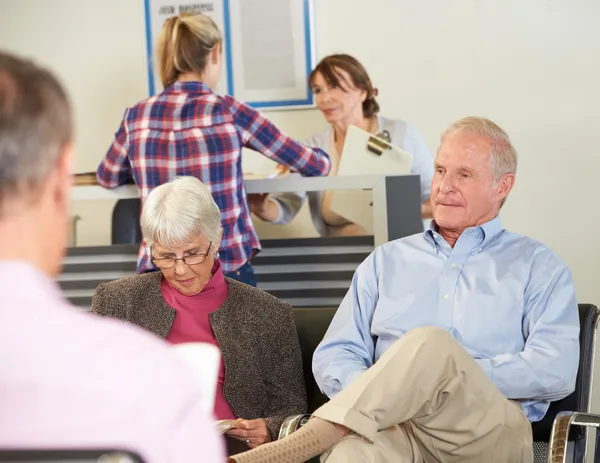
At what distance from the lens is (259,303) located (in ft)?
8.75

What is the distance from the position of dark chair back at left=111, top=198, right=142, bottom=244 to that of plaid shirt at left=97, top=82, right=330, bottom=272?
0.37 m

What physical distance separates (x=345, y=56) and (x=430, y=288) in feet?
6.26

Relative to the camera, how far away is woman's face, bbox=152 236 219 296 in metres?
2.65

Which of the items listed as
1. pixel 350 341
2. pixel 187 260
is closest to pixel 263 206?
pixel 187 260

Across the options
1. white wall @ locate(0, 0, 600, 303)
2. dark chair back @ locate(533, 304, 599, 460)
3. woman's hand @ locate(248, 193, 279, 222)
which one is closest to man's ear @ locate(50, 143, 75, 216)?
dark chair back @ locate(533, 304, 599, 460)

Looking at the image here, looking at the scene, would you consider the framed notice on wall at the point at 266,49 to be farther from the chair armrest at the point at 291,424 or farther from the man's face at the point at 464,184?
the chair armrest at the point at 291,424

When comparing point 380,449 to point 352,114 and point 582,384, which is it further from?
point 352,114

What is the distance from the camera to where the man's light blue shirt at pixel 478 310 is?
2.43 meters

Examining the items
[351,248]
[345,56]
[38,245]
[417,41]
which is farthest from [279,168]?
[38,245]

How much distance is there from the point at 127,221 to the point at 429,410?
5.62ft

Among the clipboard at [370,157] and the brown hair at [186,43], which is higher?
the brown hair at [186,43]

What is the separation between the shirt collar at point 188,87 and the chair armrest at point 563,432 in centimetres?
160

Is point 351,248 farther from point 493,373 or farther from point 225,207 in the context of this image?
point 493,373

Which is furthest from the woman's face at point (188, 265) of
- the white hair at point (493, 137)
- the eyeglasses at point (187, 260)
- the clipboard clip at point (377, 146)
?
the clipboard clip at point (377, 146)
